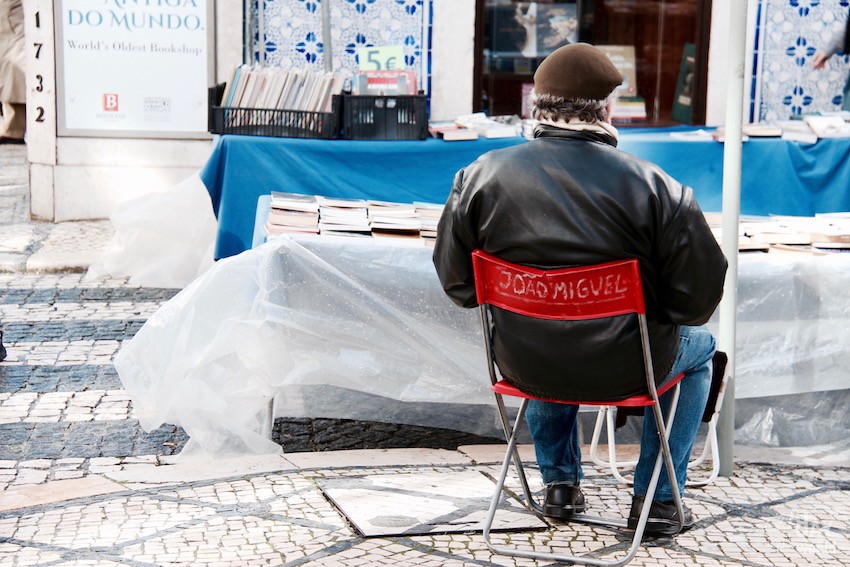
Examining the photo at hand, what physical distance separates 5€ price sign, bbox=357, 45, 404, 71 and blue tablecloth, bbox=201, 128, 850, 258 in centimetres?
84

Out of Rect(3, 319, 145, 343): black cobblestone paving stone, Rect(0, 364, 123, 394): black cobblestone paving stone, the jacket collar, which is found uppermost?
the jacket collar

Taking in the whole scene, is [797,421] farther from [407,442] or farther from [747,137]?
[747,137]

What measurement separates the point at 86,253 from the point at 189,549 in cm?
499

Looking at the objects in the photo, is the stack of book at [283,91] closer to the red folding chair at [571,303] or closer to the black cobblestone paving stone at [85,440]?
the black cobblestone paving stone at [85,440]

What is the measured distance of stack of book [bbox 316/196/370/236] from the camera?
4.87m

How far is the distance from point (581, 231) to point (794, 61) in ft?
19.5

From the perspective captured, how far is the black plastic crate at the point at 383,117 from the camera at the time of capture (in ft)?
22.9

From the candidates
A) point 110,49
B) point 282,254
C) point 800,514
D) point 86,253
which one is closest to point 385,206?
point 282,254

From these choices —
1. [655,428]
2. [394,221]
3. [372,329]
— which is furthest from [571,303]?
[394,221]

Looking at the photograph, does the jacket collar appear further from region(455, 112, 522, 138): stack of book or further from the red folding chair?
region(455, 112, 522, 138): stack of book

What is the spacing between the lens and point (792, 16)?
8516 mm

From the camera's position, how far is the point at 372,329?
4.56m

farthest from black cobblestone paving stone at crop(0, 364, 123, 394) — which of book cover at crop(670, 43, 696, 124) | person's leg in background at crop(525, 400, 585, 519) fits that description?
book cover at crop(670, 43, 696, 124)

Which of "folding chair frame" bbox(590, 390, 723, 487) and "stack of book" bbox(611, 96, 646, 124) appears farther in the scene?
"stack of book" bbox(611, 96, 646, 124)
